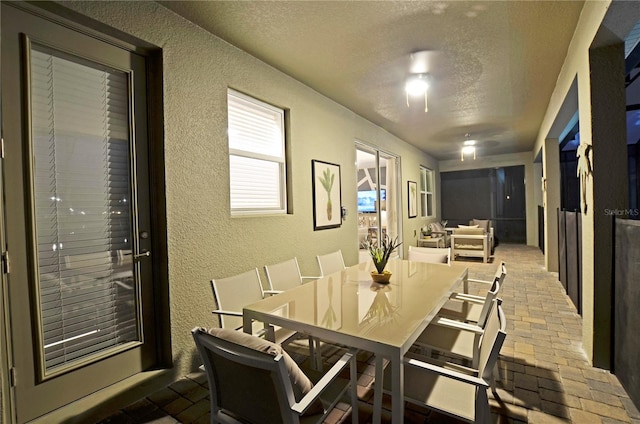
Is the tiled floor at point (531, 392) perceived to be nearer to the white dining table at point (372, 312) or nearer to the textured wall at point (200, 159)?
the textured wall at point (200, 159)

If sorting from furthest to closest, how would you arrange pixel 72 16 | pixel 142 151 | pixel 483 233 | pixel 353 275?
pixel 483 233, pixel 353 275, pixel 142 151, pixel 72 16

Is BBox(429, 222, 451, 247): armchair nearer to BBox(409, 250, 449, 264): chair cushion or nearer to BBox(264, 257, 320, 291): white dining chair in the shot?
BBox(409, 250, 449, 264): chair cushion

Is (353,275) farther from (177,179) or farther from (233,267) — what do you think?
(177,179)

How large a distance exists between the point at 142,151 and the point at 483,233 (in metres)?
6.82

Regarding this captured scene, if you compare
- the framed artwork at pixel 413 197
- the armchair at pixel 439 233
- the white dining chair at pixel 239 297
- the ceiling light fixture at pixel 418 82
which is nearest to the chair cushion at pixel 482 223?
the armchair at pixel 439 233

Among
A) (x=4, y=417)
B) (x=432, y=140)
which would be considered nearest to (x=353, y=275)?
(x=4, y=417)

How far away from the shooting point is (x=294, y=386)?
1.14 metres

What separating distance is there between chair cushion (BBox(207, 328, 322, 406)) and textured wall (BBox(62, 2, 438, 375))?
1.33 meters

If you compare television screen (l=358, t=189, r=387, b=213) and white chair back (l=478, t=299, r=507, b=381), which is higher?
television screen (l=358, t=189, r=387, b=213)

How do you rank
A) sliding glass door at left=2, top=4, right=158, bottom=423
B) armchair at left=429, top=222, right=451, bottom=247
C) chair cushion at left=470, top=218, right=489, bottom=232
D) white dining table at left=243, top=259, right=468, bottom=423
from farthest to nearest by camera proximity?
chair cushion at left=470, top=218, right=489, bottom=232 → armchair at left=429, top=222, right=451, bottom=247 → sliding glass door at left=2, top=4, right=158, bottom=423 → white dining table at left=243, top=259, right=468, bottom=423

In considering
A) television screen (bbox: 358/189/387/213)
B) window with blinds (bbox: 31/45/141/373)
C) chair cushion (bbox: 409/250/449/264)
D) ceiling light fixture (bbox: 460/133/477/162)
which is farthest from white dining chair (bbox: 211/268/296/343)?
ceiling light fixture (bbox: 460/133/477/162)

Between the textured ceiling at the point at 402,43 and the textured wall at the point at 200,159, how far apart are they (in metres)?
0.17

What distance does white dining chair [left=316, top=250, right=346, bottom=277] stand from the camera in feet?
A: 9.84

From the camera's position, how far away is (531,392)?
202 centimetres
